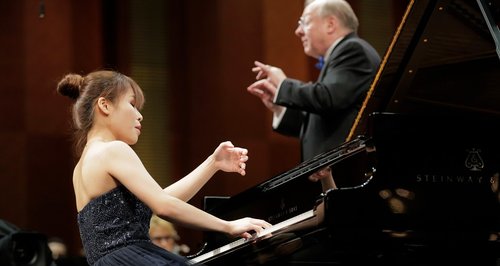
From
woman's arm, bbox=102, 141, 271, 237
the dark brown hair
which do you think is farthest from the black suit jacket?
woman's arm, bbox=102, 141, 271, 237

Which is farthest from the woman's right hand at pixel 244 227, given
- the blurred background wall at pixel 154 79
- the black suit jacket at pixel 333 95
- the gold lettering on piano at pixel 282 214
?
the blurred background wall at pixel 154 79

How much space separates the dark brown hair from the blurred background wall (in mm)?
3124

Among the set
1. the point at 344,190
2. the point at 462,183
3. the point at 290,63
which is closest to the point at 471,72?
the point at 462,183

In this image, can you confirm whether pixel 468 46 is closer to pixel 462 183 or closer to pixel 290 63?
pixel 462 183

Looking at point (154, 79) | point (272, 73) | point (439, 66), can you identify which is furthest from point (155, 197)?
point (154, 79)

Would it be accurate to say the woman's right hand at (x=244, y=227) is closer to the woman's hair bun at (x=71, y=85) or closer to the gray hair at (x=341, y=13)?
the woman's hair bun at (x=71, y=85)

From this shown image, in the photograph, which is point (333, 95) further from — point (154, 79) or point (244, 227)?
point (154, 79)

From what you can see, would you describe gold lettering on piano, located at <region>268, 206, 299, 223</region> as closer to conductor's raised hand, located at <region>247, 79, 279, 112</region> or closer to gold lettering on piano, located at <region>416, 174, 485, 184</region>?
gold lettering on piano, located at <region>416, 174, 485, 184</region>

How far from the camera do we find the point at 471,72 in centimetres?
326

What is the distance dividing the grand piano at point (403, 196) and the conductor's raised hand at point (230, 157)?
23 centimetres

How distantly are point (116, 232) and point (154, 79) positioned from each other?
388 cm

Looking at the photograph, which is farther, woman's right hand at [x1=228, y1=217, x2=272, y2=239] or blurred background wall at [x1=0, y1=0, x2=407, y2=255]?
blurred background wall at [x1=0, y1=0, x2=407, y2=255]

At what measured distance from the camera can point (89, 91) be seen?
2.62 meters

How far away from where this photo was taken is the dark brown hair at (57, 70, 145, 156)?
8.50 feet
